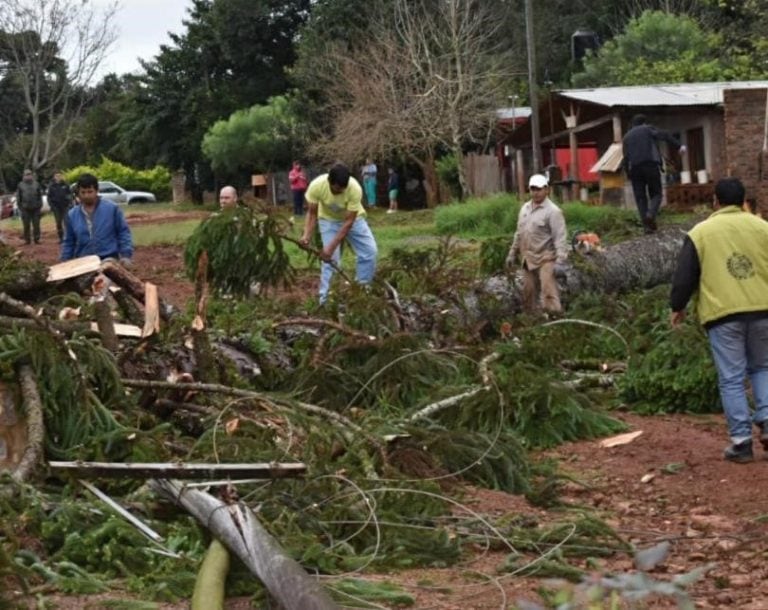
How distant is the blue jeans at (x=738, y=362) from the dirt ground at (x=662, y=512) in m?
0.25

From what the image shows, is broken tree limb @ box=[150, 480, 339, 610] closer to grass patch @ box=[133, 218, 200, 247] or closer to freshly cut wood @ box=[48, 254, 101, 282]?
freshly cut wood @ box=[48, 254, 101, 282]

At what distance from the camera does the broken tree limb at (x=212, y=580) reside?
5.68 m

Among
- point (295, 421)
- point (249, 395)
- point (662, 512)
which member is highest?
point (249, 395)

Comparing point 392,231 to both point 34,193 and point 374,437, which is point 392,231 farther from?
point 374,437

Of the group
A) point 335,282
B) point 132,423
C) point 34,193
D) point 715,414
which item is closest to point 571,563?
point 132,423

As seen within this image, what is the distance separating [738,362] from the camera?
30.0 ft

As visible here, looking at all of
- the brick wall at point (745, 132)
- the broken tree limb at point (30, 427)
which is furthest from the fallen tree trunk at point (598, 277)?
the brick wall at point (745, 132)

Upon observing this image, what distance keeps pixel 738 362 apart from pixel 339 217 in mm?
5585

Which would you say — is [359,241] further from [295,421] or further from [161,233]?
[161,233]

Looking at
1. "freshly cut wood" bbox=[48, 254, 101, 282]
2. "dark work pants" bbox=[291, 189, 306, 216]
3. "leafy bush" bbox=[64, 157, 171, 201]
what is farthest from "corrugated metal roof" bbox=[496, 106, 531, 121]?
"freshly cut wood" bbox=[48, 254, 101, 282]

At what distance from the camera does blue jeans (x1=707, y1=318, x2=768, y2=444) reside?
9086 mm

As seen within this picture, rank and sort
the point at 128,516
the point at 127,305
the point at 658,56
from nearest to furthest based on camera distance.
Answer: the point at 128,516 < the point at 127,305 < the point at 658,56

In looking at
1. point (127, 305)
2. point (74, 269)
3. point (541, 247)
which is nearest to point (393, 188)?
point (541, 247)

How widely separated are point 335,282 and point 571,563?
18.3 ft
